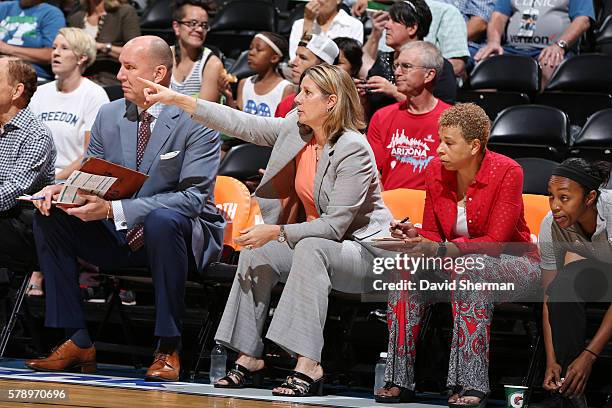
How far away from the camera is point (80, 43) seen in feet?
23.3

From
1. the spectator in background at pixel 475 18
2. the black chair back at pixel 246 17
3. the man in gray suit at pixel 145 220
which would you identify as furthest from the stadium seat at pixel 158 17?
the man in gray suit at pixel 145 220

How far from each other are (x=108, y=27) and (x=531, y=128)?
11.2 ft

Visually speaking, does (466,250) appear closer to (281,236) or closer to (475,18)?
(281,236)

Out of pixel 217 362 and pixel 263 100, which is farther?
pixel 263 100

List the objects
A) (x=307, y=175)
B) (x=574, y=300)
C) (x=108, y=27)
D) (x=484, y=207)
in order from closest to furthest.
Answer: (x=574, y=300) → (x=484, y=207) → (x=307, y=175) → (x=108, y=27)

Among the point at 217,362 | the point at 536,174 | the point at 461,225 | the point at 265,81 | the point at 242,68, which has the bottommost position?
the point at 217,362

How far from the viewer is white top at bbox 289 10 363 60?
24.6 ft

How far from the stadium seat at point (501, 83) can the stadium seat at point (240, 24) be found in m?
1.96

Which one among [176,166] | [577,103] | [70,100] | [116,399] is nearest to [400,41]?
[577,103]

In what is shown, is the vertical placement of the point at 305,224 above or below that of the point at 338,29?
Result: below

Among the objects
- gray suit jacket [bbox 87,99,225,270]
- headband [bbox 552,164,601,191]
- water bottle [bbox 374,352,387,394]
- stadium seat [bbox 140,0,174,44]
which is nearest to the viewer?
headband [bbox 552,164,601,191]

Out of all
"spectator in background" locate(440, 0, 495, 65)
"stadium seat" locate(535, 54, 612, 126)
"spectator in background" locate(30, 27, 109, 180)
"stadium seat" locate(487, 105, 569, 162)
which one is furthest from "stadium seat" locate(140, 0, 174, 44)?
"stadium seat" locate(487, 105, 569, 162)

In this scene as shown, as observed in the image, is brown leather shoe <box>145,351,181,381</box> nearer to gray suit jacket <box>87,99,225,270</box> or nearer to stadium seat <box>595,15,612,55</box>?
gray suit jacket <box>87,99,225,270</box>

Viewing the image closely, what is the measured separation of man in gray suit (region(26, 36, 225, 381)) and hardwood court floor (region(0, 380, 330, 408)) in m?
0.55
